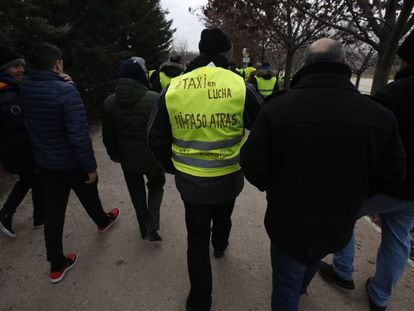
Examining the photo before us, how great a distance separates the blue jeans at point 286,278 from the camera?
174 centimetres

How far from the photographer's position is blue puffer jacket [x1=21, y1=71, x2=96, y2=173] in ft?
7.11

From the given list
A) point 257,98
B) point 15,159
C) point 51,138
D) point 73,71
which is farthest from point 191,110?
point 73,71

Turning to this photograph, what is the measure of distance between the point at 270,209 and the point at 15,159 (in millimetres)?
2746

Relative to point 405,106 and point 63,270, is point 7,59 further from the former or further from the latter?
point 405,106

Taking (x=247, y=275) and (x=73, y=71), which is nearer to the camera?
(x=247, y=275)

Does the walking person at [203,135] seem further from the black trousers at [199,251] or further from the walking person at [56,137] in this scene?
the walking person at [56,137]

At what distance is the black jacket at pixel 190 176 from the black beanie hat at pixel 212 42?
5 centimetres

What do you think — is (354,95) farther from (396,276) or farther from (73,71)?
(73,71)

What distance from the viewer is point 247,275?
2639 millimetres

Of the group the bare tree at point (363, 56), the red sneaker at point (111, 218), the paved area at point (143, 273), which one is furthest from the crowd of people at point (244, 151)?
the bare tree at point (363, 56)

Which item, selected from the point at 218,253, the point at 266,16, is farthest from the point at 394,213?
the point at 266,16

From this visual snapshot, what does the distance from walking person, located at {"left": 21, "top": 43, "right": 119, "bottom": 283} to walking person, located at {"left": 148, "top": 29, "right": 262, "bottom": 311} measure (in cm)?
75

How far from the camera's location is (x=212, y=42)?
1854mm

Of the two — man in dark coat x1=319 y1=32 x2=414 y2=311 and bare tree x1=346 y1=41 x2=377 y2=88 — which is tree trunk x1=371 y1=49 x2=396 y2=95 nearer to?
man in dark coat x1=319 y1=32 x2=414 y2=311
